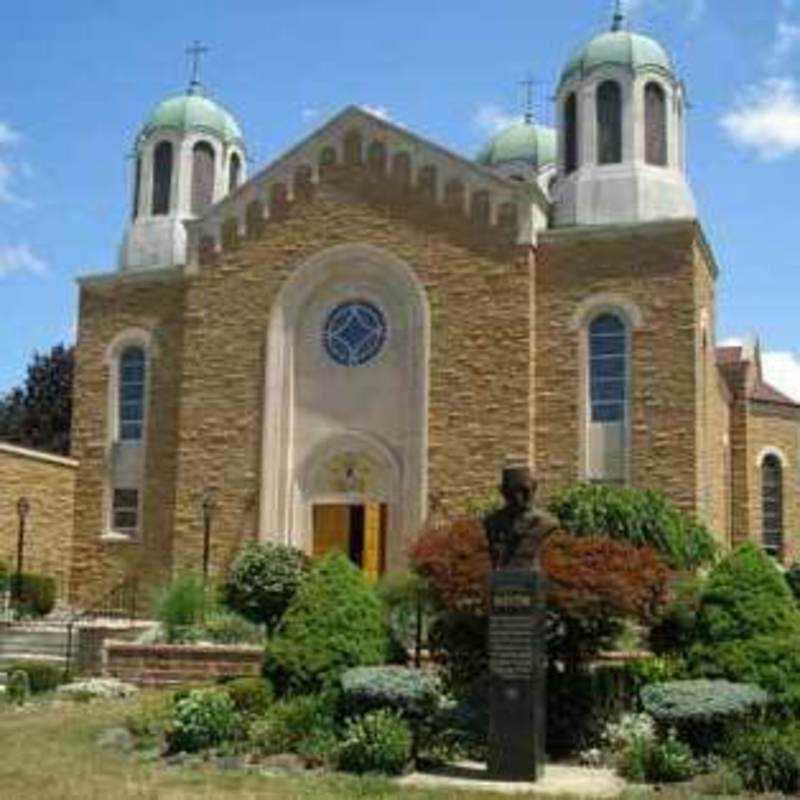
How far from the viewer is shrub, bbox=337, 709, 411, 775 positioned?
1364cm

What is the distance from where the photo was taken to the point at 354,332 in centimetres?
3058

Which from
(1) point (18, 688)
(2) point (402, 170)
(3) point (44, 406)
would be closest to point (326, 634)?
(1) point (18, 688)

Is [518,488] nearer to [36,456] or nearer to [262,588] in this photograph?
[262,588]

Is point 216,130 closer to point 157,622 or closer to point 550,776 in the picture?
point 157,622

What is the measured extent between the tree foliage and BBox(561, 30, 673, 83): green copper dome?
25.2m

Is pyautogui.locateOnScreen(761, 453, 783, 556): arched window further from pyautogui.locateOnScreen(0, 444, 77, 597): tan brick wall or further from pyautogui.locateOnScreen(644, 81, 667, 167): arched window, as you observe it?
pyautogui.locateOnScreen(0, 444, 77, 597): tan brick wall

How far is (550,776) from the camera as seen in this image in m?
14.0

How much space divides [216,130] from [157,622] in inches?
594

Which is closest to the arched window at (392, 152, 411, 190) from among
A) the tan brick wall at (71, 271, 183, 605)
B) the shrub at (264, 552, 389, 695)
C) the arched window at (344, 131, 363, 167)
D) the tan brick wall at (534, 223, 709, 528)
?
the arched window at (344, 131, 363, 167)

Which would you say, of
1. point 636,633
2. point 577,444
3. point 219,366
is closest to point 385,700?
point 636,633

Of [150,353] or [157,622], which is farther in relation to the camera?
[150,353]

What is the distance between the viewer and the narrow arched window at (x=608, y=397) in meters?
27.9

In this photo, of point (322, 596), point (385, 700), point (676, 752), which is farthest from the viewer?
point (322, 596)

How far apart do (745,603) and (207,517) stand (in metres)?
16.5
